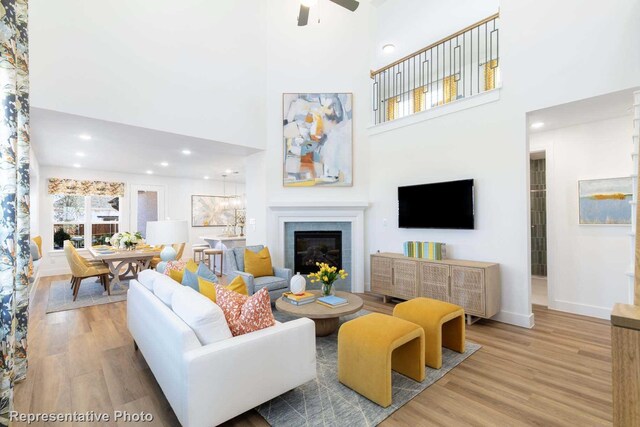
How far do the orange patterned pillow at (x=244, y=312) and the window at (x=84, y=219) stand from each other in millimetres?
7794

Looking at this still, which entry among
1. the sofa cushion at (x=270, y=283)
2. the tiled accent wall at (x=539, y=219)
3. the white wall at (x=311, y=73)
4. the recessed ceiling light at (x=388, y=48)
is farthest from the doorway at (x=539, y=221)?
the sofa cushion at (x=270, y=283)

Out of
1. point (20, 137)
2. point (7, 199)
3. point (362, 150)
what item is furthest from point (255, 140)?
point (7, 199)

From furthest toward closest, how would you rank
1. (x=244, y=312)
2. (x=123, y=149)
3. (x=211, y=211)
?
(x=211, y=211) < (x=123, y=149) < (x=244, y=312)

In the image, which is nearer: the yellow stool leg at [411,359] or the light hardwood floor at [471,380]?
the light hardwood floor at [471,380]

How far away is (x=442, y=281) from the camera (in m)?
3.95

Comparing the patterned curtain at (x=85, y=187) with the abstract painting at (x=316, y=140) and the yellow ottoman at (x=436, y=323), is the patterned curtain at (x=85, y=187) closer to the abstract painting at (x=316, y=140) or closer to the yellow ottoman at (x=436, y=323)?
the abstract painting at (x=316, y=140)

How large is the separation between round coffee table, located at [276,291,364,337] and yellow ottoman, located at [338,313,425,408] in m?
0.54

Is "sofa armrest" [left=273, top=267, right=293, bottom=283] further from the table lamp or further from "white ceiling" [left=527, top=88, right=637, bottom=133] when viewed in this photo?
"white ceiling" [left=527, top=88, right=637, bottom=133]

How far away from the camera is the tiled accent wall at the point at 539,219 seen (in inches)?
254

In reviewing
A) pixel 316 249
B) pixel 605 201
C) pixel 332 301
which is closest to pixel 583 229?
pixel 605 201

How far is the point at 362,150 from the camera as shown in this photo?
5387 mm

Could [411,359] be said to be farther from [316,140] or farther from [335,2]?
[316,140]

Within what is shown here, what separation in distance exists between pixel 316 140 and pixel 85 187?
6575mm

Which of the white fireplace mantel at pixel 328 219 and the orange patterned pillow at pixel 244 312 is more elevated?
the white fireplace mantel at pixel 328 219
